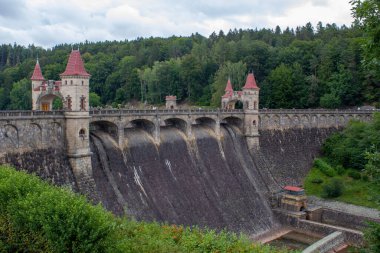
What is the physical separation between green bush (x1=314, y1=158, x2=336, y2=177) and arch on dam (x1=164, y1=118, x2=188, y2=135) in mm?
25280

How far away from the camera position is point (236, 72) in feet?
300

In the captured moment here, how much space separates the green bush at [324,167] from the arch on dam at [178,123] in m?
25.3

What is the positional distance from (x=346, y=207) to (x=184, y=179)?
22.7m

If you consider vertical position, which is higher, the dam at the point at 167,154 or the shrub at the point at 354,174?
the dam at the point at 167,154

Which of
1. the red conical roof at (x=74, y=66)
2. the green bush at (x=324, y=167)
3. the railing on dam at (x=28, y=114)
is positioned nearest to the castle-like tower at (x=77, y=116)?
the red conical roof at (x=74, y=66)

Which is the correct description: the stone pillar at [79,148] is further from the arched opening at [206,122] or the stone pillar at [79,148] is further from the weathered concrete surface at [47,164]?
the arched opening at [206,122]

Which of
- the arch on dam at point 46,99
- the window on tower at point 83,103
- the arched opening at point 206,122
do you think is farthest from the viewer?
the arched opening at point 206,122

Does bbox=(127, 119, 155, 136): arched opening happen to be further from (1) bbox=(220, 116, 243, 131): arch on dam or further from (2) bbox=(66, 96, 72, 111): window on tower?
(1) bbox=(220, 116, 243, 131): arch on dam

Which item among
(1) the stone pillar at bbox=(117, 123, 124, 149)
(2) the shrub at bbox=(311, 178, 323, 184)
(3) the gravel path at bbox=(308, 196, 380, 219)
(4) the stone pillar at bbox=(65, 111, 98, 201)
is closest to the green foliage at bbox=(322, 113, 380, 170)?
(2) the shrub at bbox=(311, 178, 323, 184)

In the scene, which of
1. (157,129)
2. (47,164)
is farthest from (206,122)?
(47,164)

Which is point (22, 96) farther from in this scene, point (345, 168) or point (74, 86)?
point (345, 168)

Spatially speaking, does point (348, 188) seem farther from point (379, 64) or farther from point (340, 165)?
point (379, 64)

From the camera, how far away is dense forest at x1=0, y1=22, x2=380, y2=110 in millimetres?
84125

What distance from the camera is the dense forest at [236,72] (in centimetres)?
8412
